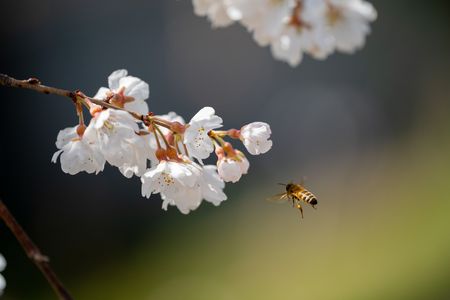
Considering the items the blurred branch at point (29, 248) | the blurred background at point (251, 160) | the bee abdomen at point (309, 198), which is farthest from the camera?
the blurred background at point (251, 160)

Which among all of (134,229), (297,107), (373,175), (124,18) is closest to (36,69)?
(124,18)

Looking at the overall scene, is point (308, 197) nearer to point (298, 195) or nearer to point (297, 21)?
point (298, 195)

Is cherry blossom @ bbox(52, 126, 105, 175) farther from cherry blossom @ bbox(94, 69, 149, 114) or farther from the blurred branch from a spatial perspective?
the blurred branch

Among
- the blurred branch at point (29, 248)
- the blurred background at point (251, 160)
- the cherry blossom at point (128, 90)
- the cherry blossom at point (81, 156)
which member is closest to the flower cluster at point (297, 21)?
the cherry blossom at point (128, 90)

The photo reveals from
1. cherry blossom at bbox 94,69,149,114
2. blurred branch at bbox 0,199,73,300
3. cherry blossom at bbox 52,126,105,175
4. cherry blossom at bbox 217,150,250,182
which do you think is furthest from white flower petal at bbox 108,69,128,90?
blurred branch at bbox 0,199,73,300

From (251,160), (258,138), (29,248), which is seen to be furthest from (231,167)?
(251,160)

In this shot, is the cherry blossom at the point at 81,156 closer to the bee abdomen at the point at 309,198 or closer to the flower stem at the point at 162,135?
the flower stem at the point at 162,135

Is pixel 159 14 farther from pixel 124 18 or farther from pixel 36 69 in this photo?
pixel 36 69
